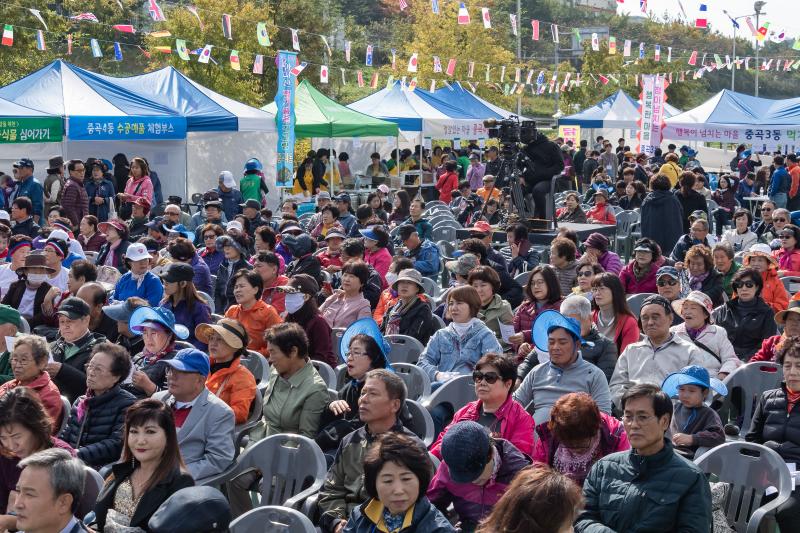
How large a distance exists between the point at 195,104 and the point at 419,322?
1217 cm

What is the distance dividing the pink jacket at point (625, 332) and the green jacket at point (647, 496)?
2758mm

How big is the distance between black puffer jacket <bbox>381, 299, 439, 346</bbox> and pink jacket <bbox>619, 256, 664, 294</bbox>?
214 cm

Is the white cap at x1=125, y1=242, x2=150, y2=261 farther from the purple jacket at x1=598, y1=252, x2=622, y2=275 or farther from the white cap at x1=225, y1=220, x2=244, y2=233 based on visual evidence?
the purple jacket at x1=598, y1=252, x2=622, y2=275

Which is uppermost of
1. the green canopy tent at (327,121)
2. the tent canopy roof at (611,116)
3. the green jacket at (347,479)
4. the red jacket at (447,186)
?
the tent canopy roof at (611,116)

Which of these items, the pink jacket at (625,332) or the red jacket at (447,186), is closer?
the pink jacket at (625,332)

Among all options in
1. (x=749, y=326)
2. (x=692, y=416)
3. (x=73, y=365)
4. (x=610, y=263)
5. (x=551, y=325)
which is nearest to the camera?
(x=692, y=416)

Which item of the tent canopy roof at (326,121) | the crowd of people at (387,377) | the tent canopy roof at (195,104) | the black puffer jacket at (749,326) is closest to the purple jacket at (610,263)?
the crowd of people at (387,377)

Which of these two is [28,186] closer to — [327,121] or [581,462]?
[327,121]

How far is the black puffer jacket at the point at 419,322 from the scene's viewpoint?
7477 millimetres

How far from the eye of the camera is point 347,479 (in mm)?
4492

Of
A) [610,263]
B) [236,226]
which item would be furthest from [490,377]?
[236,226]

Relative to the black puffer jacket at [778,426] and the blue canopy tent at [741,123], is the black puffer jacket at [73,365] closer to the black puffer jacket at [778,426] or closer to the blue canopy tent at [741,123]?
the black puffer jacket at [778,426]

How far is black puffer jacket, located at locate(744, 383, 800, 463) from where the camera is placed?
5.16 meters

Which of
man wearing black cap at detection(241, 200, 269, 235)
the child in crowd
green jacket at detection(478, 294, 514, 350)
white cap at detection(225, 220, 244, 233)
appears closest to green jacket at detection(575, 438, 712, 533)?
the child in crowd
